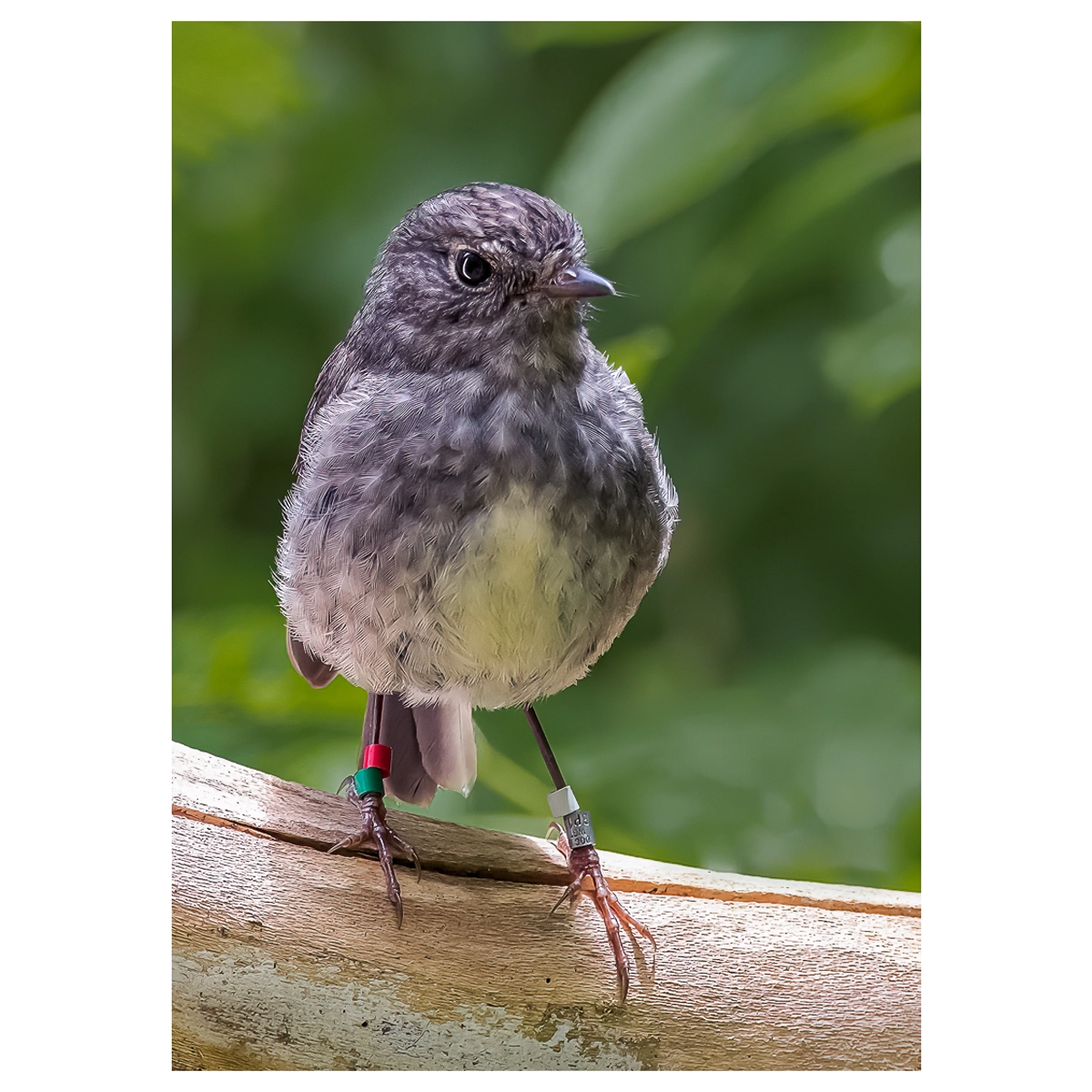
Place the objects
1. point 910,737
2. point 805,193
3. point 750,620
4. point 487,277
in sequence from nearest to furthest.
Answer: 1. point 487,277
2. point 910,737
3. point 805,193
4. point 750,620

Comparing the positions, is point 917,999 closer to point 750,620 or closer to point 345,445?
point 750,620

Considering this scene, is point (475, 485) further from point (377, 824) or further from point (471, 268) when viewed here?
point (377, 824)

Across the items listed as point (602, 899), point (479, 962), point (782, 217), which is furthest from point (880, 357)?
point (479, 962)

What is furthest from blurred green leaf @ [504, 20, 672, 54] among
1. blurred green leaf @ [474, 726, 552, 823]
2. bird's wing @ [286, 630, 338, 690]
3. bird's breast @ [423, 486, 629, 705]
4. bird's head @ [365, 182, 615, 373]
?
blurred green leaf @ [474, 726, 552, 823]

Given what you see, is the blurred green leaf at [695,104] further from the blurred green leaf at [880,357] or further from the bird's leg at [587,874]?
the bird's leg at [587,874]
